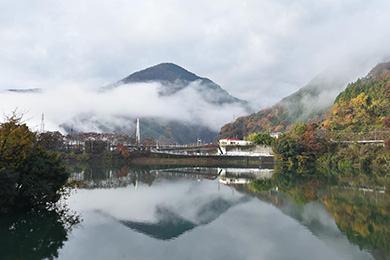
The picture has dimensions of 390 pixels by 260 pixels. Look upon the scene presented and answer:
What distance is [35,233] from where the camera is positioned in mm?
9578

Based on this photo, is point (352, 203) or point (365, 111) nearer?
point (352, 203)

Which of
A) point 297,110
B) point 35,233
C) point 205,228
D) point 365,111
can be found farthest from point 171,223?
point 297,110

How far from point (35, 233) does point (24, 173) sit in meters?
2.38

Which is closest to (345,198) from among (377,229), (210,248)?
(377,229)

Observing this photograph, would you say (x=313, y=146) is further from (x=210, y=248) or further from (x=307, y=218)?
(x=210, y=248)

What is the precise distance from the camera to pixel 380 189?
18797 mm

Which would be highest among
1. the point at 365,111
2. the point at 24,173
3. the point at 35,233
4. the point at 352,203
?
the point at 365,111

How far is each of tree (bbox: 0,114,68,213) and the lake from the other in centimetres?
72

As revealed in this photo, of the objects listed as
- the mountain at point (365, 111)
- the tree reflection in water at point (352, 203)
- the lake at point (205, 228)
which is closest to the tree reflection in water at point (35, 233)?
the lake at point (205, 228)

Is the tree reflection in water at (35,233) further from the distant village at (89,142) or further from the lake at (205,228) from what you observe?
the distant village at (89,142)

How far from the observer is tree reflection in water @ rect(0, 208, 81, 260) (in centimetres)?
812

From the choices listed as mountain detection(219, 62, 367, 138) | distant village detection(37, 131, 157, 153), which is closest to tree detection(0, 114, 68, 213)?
distant village detection(37, 131, 157, 153)

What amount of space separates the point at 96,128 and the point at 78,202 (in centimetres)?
13518

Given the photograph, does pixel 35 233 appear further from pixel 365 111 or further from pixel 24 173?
pixel 365 111
